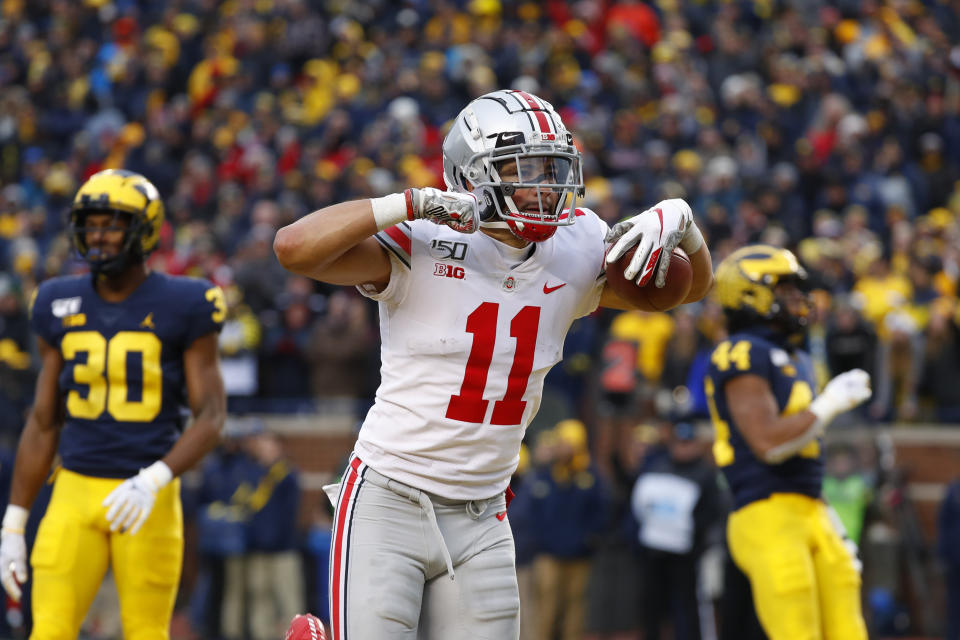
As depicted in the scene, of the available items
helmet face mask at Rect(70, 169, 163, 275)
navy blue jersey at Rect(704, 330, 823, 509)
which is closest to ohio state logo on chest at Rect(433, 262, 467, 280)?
helmet face mask at Rect(70, 169, 163, 275)

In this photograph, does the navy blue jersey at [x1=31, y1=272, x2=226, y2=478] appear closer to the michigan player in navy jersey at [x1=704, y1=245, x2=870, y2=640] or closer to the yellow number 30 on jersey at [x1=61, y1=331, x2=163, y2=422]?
the yellow number 30 on jersey at [x1=61, y1=331, x2=163, y2=422]

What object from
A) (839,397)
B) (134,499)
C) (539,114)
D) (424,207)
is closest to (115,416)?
(134,499)

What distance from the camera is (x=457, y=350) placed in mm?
3551

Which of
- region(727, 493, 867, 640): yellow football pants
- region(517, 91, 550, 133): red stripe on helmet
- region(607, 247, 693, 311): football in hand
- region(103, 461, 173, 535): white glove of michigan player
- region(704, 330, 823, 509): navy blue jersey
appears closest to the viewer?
region(517, 91, 550, 133): red stripe on helmet

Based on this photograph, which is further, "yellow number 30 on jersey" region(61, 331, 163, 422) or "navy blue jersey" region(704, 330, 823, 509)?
"navy blue jersey" region(704, 330, 823, 509)

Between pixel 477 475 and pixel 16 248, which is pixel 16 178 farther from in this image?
pixel 477 475

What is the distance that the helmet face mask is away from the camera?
189 inches

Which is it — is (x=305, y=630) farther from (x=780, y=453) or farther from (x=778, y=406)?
(x=778, y=406)

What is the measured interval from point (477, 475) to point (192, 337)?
5.21 ft

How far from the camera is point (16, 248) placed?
12000 mm

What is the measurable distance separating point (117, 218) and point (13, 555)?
125 centimetres

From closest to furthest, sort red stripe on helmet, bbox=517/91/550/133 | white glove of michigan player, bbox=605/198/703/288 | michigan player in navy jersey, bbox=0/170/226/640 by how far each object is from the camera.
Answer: white glove of michigan player, bbox=605/198/703/288
red stripe on helmet, bbox=517/91/550/133
michigan player in navy jersey, bbox=0/170/226/640

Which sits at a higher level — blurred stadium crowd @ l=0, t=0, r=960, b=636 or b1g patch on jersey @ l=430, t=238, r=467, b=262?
blurred stadium crowd @ l=0, t=0, r=960, b=636

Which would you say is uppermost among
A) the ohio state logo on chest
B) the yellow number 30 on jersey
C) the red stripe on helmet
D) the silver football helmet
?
the red stripe on helmet
